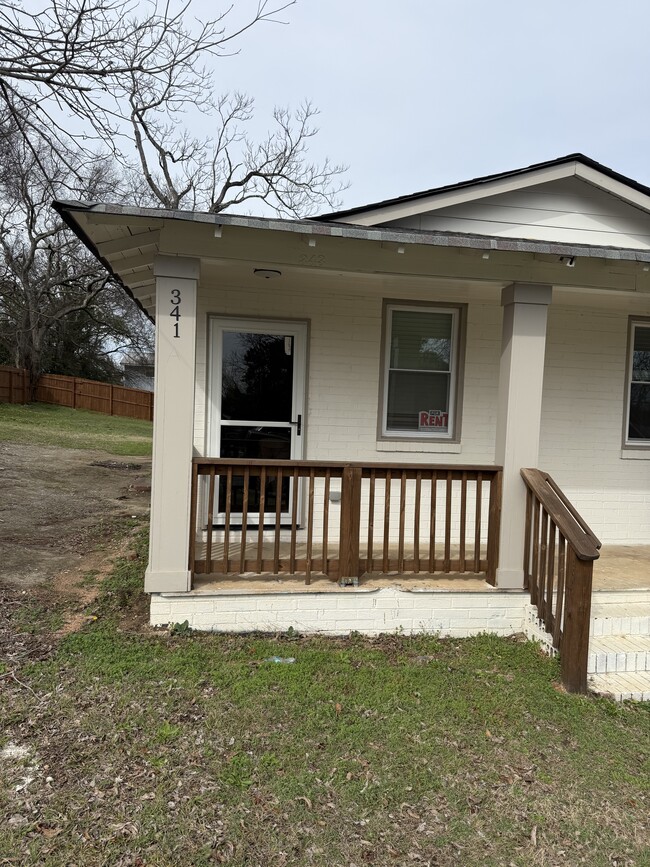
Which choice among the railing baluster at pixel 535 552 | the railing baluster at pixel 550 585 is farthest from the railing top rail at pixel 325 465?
the railing baluster at pixel 550 585

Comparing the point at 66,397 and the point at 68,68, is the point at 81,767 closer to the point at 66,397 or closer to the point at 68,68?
the point at 68,68

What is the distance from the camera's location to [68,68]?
572 centimetres

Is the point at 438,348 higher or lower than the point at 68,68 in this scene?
lower

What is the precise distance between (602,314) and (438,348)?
5.82ft

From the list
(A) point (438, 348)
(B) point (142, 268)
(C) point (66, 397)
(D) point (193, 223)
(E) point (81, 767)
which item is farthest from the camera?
(C) point (66, 397)

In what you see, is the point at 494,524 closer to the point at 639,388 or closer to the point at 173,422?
the point at 173,422

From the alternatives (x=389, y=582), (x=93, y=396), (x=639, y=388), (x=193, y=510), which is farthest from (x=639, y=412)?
(x=93, y=396)

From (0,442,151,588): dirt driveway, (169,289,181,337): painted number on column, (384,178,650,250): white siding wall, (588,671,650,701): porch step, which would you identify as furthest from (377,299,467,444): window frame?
(0,442,151,588): dirt driveway

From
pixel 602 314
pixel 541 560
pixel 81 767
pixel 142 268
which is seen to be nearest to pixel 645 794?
pixel 541 560

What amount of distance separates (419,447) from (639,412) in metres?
2.47

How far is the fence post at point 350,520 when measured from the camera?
469 cm

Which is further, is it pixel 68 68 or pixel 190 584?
pixel 68 68

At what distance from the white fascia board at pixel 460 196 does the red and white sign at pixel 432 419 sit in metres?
1.86

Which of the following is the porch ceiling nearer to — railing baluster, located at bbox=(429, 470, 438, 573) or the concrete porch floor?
railing baluster, located at bbox=(429, 470, 438, 573)
